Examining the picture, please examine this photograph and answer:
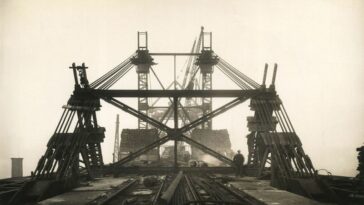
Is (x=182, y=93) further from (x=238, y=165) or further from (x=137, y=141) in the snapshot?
(x=137, y=141)

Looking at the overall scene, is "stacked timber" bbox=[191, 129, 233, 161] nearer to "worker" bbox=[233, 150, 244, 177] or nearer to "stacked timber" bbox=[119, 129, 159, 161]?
"stacked timber" bbox=[119, 129, 159, 161]

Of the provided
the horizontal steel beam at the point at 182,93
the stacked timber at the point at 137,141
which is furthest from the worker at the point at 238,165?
the stacked timber at the point at 137,141

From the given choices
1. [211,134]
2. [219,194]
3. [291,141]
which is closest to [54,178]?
[219,194]

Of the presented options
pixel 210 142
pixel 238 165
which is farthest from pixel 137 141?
pixel 238 165

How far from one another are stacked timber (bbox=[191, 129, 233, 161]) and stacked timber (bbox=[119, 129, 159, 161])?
418cm

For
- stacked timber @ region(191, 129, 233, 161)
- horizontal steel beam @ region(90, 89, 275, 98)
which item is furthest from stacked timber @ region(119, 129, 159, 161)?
horizontal steel beam @ region(90, 89, 275, 98)

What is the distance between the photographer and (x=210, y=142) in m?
36.4

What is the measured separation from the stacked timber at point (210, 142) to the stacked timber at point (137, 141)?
418cm

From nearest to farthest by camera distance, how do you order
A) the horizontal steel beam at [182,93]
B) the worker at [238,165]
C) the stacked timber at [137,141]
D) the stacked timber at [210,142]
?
the horizontal steel beam at [182,93]
the worker at [238,165]
the stacked timber at [137,141]
the stacked timber at [210,142]

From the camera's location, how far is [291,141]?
43.1 ft

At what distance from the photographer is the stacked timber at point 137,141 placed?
114 ft

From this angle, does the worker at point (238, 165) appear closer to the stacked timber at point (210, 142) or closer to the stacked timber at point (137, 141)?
the stacked timber at point (137, 141)

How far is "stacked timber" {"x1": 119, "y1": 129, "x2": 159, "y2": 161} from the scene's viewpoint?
3478 cm

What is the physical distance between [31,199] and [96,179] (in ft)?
18.1
